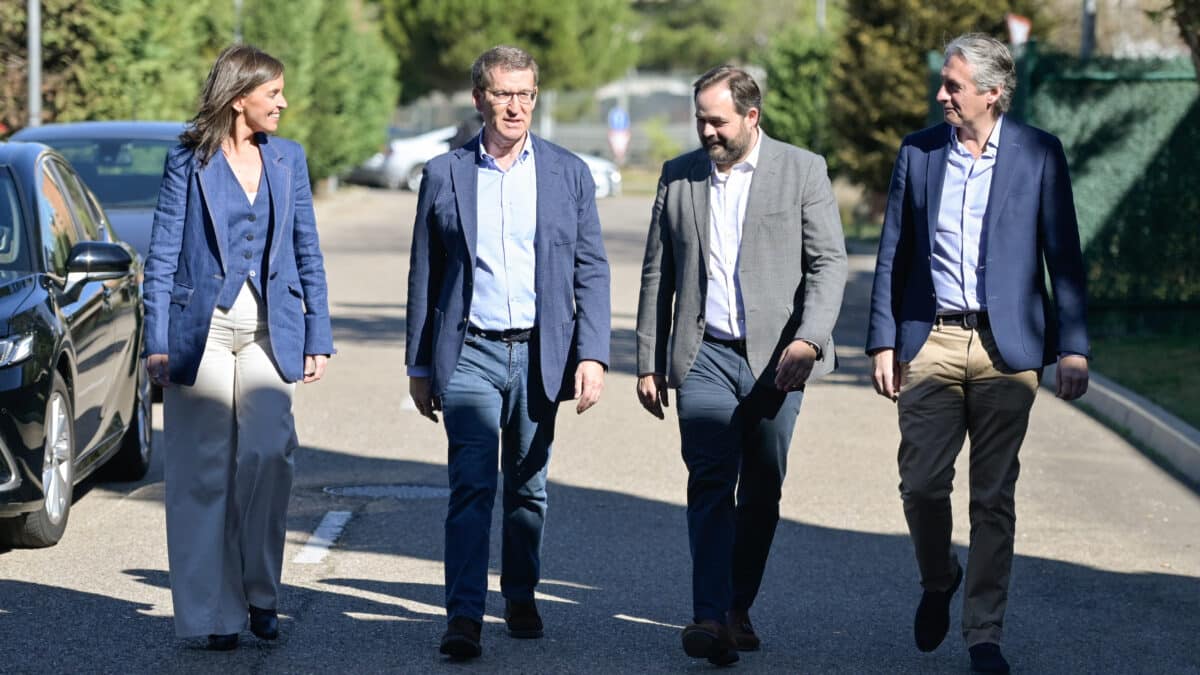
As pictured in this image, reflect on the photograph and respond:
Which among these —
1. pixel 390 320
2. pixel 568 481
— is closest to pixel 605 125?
pixel 390 320

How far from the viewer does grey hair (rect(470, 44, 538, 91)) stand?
610 cm

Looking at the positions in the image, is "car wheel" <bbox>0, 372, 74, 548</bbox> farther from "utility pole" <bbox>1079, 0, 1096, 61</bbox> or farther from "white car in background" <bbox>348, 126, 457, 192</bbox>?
"white car in background" <bbox>348, 126, 457, 192</bbox>

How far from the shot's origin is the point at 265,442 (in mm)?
6234

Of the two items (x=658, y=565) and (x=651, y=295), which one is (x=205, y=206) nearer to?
(x=651, y=295)

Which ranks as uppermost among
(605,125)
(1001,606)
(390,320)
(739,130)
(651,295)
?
(739,130)

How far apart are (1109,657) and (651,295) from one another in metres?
1.87

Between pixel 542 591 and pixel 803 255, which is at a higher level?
pixel 803 255

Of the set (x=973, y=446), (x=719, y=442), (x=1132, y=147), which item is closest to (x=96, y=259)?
(x=719, y=442)

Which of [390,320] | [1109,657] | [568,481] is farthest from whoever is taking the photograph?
[390,320]

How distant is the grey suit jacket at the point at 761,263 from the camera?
6.09 meters

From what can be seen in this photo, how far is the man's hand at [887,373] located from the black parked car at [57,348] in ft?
10.4

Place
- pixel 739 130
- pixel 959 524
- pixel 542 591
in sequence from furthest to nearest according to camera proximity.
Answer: pixel 959 524 → pixel 542 591 → pixel 739 130

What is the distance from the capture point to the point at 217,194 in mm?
6180

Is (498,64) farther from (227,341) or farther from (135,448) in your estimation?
(135,448)
